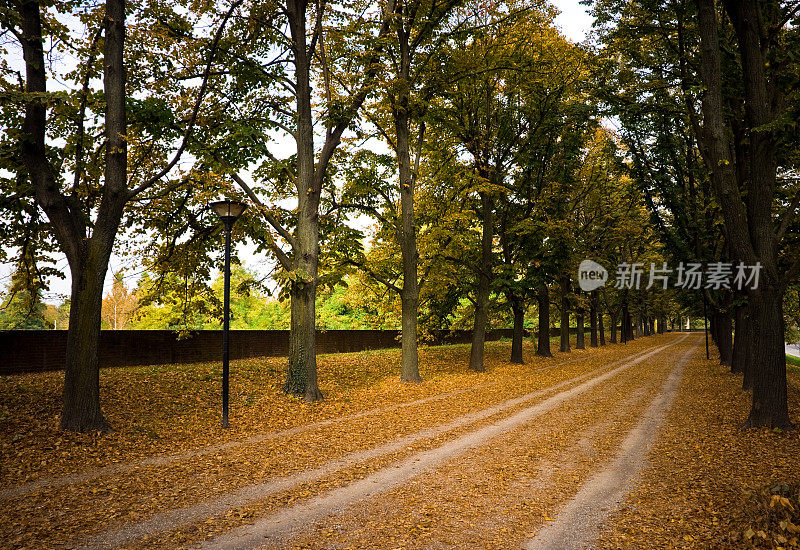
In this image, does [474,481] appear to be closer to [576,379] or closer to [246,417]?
[246,417]

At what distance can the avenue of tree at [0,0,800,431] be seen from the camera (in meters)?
9.66

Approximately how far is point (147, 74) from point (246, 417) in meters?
8.65

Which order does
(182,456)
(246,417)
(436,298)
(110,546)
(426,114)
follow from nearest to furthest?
(110,546), (182,456), (246,417), (426,114), (436,298)

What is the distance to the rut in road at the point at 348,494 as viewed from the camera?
4973mm

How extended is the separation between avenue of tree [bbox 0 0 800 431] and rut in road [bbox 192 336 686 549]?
538cm

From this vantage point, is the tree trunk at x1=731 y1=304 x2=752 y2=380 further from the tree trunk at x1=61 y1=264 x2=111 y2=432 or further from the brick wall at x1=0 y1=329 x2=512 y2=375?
the brick wall at x1=0 y1=329 x2=512 y2=375

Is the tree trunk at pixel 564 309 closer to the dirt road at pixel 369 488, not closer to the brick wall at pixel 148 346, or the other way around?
the brick wall at pixel 148 346

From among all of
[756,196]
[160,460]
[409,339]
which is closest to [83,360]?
[160,460]

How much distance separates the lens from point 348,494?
6.25 m

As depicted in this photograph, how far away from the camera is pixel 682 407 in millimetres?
12273

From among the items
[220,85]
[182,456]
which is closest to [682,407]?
[182,456]

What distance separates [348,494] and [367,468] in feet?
3.67

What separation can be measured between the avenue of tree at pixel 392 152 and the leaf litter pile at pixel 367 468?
1.47 meters

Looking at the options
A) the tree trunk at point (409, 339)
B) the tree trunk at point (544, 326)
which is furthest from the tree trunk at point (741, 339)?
the tree trunk at point (544, 326)
